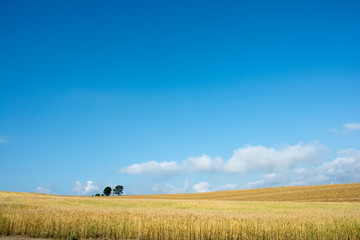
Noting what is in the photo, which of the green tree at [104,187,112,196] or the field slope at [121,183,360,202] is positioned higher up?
the field slope at [121,183,360,202]

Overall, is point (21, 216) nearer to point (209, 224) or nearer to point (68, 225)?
point (68, 225)

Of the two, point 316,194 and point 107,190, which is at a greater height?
point 316,194

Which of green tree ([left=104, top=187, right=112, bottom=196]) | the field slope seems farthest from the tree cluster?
the field slope

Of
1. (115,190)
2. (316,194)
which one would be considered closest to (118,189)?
(115,190)

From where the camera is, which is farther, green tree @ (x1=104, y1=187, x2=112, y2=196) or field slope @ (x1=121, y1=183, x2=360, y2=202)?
green tree @ (x1=104, y1=187, x2=112, y2=196)

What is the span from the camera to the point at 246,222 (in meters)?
12.9

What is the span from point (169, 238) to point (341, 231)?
7369mm

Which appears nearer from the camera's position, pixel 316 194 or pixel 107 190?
pixel 316 194

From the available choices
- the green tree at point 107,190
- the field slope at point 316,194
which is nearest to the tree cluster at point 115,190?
the green tree at point 107,190

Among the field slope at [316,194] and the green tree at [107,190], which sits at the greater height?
the field slope at [316,194]

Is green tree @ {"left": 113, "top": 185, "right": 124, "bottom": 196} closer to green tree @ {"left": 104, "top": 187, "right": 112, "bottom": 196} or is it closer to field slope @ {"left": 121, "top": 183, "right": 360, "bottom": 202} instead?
green tree @ {"left": 104, "top": 187, "right": 112, "bottom": 196}

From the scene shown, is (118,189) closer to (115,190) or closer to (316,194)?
(115,190)

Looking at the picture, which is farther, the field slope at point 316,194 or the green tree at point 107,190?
the green tree at point 107,190

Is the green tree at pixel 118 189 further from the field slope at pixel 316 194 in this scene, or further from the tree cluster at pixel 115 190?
the field slope at pixel 316 194
